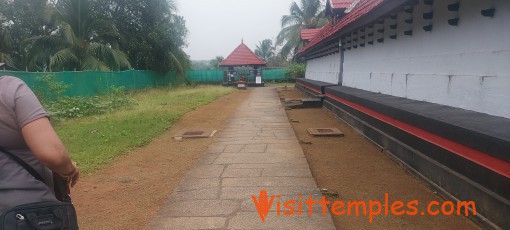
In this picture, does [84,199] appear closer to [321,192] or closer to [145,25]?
[321,192]

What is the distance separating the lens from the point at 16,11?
76.7ft

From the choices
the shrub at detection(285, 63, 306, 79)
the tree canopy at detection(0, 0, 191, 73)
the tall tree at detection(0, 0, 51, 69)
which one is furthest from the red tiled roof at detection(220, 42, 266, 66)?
the tall tree at detection(0, 0, 51, 69)

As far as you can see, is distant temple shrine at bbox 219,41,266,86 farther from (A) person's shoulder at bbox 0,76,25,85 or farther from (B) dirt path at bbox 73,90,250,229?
(A) person's shoulder at bbox 0,76,25,85

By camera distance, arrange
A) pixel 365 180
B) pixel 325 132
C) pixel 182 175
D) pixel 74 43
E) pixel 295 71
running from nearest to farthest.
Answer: pixel 365 180
pixel 182 175
pixel 325 132
pixel 74 43
pixel 295 71

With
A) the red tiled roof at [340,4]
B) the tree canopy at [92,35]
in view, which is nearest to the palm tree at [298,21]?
the tree canopy at [92,35]

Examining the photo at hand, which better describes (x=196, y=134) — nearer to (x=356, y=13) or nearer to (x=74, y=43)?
(x=356, y=13)

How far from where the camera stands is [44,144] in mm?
1692

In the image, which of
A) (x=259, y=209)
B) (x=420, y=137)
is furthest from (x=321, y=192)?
(x=420, y=137)

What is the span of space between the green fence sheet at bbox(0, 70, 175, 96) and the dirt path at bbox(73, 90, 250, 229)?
212 inches

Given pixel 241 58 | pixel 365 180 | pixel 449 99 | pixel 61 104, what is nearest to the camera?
pixel 365 180

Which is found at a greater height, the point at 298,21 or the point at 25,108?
the point at 298,21

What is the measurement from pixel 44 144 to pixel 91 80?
16.5 meters

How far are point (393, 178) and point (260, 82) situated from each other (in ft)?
92.8

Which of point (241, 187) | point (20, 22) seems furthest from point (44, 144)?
point (20, 22)
